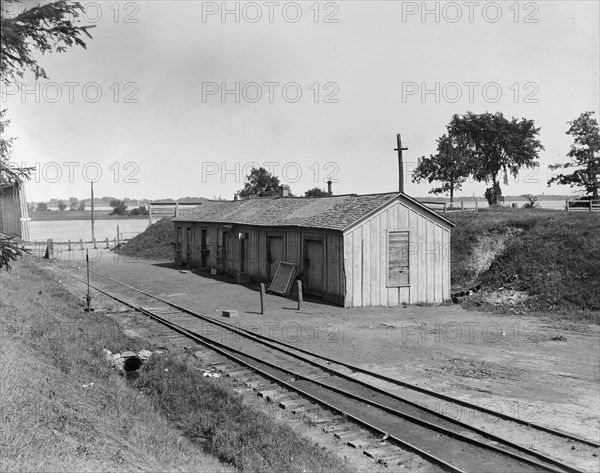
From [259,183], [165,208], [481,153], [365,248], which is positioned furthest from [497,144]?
[365,248]

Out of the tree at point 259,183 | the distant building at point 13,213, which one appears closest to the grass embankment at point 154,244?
the distant building at point 13,213

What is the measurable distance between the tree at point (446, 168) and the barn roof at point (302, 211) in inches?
1243

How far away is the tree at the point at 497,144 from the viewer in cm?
6444

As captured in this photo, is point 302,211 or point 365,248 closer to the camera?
point 365,248

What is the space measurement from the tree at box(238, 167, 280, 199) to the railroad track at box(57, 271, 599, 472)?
49.7 metres

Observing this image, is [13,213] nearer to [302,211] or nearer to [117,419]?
[302,211]

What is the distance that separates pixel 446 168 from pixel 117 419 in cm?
5575

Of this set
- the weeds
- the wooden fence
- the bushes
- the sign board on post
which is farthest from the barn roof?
the wooden fence

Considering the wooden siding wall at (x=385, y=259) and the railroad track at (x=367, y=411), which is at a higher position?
the wooden siding wall at (x=385, y=259)

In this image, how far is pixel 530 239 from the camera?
87.7 ft

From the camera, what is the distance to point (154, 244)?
47.2 metres

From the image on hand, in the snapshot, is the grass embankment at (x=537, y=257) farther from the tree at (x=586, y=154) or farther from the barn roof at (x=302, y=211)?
the tree at (x=586, y=154)

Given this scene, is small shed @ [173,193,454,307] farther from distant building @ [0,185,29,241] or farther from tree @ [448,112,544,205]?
tree @ [448,112,544,205]

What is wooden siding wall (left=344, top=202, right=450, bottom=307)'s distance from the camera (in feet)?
69.5
